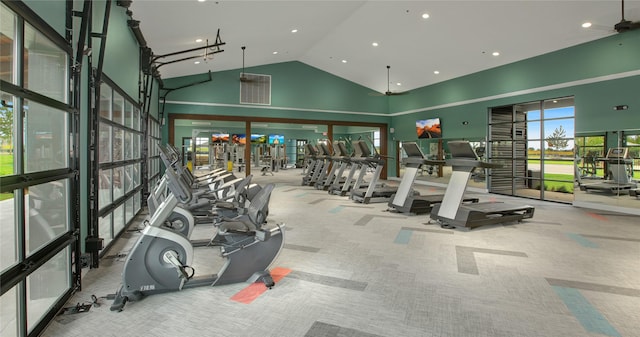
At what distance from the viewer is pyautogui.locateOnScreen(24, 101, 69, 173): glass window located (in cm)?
216

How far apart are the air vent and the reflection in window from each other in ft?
33.9

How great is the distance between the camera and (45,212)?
2436 millimetres

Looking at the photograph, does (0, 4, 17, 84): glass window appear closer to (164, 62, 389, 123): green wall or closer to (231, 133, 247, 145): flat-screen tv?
(164, 62, 389, 123): green wall

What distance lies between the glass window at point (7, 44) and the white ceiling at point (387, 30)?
3.89 m

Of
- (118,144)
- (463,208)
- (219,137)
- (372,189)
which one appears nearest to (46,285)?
(118,144)

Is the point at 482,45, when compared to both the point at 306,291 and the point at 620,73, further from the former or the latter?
the point at 306,291

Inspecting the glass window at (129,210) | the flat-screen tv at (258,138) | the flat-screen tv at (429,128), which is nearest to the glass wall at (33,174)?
the glass window at (129,210)

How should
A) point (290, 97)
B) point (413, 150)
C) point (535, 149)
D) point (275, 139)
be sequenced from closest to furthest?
point (413, 150), point (535, 149), point (290, 97), point (275, 139)

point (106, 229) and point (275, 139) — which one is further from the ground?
point (275, 139)

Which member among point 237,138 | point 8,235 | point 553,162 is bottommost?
point 8,235

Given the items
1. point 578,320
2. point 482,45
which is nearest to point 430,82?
point 482,45

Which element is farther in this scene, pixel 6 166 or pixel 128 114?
pixel 128 114

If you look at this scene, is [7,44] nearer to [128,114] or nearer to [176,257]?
[176,257]

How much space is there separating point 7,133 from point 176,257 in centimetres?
134
